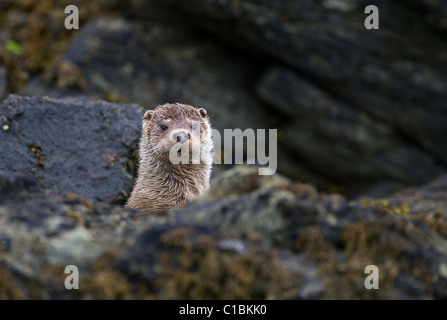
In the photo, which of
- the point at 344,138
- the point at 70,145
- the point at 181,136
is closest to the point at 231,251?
the point at 181,136

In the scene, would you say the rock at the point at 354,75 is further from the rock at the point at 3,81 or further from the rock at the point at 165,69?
the rock at the point at 3,81

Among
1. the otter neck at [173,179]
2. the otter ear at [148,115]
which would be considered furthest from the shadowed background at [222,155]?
the otter neck at [173,179]

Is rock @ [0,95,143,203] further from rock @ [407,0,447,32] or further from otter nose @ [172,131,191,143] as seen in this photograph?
rock @ [407,0,447,32]

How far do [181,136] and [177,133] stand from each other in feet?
0.32

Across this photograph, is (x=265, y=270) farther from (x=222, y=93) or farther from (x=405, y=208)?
(x=222, y=93)

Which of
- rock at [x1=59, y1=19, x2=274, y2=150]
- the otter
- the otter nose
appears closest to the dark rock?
rock at [x1=59, y1=19, x2=274, y2=150]

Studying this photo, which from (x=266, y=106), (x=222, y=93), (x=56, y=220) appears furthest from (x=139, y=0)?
(x=56, y=220)

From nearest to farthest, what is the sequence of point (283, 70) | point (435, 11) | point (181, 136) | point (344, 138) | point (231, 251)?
1. point (231, 251)
2. point (181, 136)
3. point (435, 11)
4. point (283, 70)
5. point (344, 138)

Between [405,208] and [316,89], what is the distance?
634 cm

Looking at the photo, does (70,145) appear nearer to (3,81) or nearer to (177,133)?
(177,133)

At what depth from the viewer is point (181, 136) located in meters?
7.21

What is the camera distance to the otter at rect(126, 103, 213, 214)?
7.33 metres
